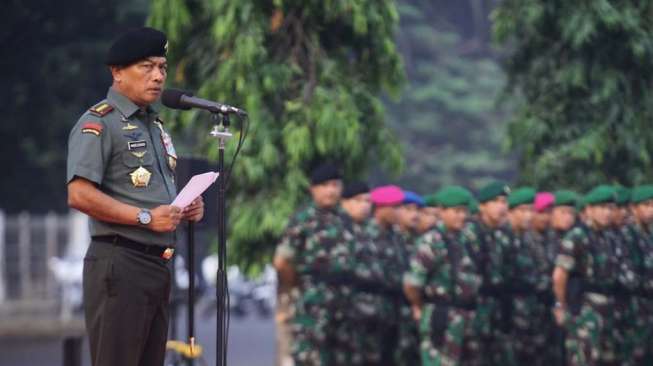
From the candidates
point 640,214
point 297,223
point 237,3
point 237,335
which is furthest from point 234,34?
point 237,335

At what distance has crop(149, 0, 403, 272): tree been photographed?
40.9 feet

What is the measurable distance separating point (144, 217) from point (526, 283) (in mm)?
7259

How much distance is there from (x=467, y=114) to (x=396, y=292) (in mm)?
31527

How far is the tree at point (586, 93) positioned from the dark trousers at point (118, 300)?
869cm

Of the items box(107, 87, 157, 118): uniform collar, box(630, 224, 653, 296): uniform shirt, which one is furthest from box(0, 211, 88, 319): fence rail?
box(107, 87, 157, 118): uniform collar

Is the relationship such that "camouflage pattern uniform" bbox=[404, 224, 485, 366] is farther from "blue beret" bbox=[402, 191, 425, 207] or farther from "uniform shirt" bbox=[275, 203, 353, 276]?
"blue beret" bbox=[402, 191, 425, 207]

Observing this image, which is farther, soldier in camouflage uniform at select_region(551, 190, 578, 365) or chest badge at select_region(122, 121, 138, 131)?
soldier in camouflage uniform at select_region(551, 190, 578, 365)

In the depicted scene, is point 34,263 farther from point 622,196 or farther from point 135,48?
point 135,48

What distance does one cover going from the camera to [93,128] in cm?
563

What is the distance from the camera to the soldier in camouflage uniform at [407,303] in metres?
12.2

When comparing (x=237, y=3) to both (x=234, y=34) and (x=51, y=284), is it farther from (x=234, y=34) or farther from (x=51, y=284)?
(x=51, y=284)

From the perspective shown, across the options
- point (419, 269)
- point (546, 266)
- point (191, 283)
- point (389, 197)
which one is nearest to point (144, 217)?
point (191, 283)

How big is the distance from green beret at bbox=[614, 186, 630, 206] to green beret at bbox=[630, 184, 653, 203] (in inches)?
2.8

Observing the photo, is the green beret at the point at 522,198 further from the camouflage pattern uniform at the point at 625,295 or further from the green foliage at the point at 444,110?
the green foliage at the point at 444,110
